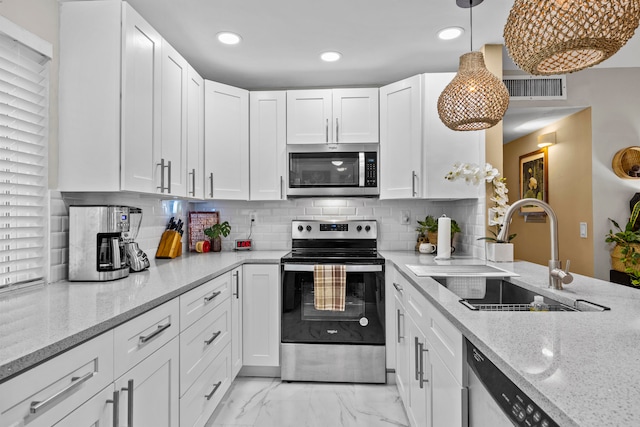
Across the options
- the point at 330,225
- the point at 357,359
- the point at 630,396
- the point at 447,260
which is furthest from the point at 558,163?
the point at 630,396

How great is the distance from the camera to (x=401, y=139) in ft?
9.54

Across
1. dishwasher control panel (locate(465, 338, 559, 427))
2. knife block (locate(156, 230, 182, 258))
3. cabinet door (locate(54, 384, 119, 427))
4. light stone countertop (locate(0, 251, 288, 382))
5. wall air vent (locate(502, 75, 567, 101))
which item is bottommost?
cabinet door (locate(54, 384, 119, 427))

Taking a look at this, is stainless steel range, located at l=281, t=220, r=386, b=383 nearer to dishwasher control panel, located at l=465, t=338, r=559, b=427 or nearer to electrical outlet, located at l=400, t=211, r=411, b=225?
electrical outlet, located at l=400, t=211, r=411, b=225

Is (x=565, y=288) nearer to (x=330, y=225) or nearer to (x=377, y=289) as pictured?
(x=377, y=289)

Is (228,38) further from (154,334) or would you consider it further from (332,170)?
(154,334)

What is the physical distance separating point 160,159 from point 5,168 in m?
0.71

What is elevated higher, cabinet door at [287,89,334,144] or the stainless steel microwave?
cabinet door at [287,89,334,144]

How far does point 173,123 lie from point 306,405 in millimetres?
2012

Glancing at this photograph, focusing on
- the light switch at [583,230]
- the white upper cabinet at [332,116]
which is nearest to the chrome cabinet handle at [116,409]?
the white upper cabinet at [332,116]

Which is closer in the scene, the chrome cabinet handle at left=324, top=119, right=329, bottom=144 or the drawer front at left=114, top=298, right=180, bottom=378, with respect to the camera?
the drawer front at left=114, top=298, right=180, bottom=378

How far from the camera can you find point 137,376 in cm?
133

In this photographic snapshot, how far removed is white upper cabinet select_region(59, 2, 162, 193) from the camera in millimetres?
1733

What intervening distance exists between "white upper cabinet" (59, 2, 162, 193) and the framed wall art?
3.89 meters

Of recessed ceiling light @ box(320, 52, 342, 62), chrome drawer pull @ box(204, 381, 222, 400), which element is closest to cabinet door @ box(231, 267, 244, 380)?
chrome drawer pull @ box(204, 381, 222, 400)
